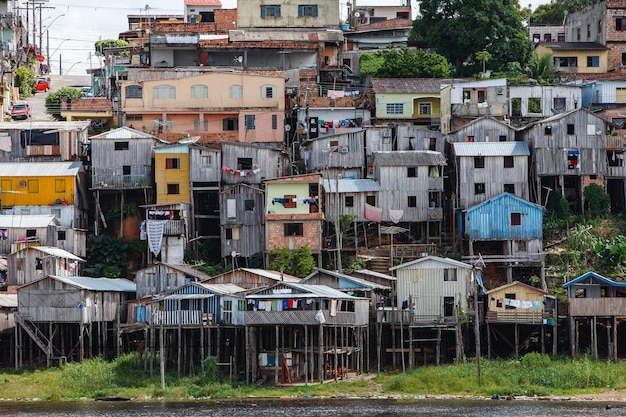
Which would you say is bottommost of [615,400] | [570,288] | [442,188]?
[615,400]

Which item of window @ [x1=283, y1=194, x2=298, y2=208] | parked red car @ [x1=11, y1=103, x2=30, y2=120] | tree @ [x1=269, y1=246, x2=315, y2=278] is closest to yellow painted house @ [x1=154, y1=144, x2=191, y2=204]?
window @ [x1=283, y1=194, x2=298, y2=208]

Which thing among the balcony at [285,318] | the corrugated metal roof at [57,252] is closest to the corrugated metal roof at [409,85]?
the corrugated metal roof at [57,252]

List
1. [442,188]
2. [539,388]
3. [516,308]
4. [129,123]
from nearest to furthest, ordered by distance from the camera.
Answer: [539,388], [516,308], [442,188], [129,123]

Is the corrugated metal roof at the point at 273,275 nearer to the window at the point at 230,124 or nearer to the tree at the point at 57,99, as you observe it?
the window at the point at 230,124

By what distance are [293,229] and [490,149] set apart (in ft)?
39.2

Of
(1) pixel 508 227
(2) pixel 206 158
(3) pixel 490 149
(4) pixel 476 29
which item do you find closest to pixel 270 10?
(4) pixel 476 29

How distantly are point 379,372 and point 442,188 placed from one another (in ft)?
47.4

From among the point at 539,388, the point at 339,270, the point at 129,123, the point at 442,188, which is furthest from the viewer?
the point at 129,123

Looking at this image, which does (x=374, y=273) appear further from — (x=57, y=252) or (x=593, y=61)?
(x=593, y=61)

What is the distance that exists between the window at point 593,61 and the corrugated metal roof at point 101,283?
38224 millimetres

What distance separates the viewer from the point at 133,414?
56.7 m

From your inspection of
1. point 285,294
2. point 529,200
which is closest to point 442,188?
point 529,200

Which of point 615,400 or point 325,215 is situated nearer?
point 615,400

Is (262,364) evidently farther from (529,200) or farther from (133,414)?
(529,200)
